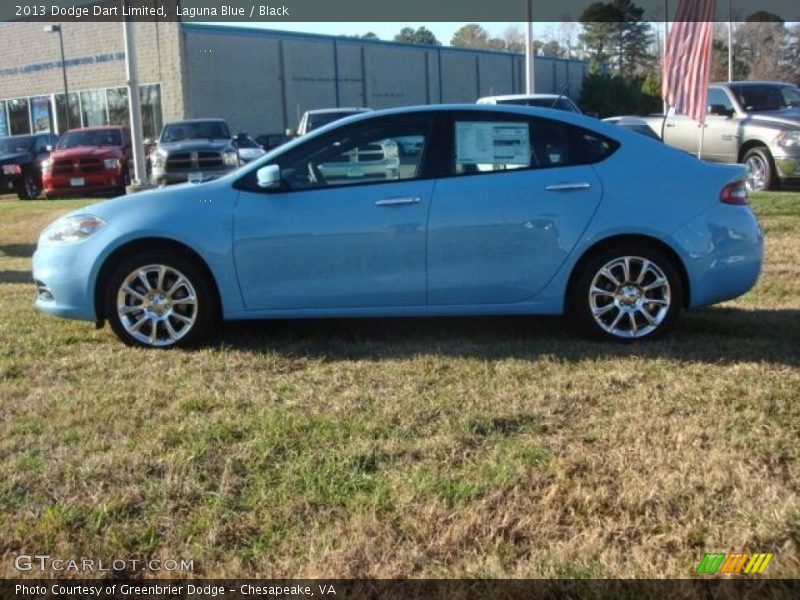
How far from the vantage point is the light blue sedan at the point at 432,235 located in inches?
213

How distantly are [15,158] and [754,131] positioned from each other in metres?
15.8

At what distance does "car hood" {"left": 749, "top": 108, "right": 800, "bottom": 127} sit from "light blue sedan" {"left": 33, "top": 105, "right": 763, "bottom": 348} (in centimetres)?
863

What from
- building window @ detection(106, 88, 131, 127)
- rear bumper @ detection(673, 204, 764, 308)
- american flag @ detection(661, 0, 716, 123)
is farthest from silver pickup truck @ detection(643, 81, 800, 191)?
building window @ detection(106, 88, 131, 127)

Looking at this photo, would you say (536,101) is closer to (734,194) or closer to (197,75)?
(734,194)

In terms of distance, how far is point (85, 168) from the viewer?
1888cm

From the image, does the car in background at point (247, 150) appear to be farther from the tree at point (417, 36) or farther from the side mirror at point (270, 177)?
the tree at point (417, 36)

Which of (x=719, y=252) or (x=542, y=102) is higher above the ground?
(x=542, y=102)

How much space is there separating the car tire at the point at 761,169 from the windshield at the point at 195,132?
33.3 feet

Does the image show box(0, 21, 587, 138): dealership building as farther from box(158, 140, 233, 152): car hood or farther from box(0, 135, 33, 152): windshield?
box(158, 140, 233, 152): car hood

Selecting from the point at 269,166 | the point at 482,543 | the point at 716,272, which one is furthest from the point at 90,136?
the point at 482,543

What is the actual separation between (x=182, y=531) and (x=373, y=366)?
2.05 meters

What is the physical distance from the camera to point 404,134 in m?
5.62

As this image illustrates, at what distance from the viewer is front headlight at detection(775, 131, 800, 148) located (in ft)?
42.7

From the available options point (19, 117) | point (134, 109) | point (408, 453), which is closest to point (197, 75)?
point (19, 117)
